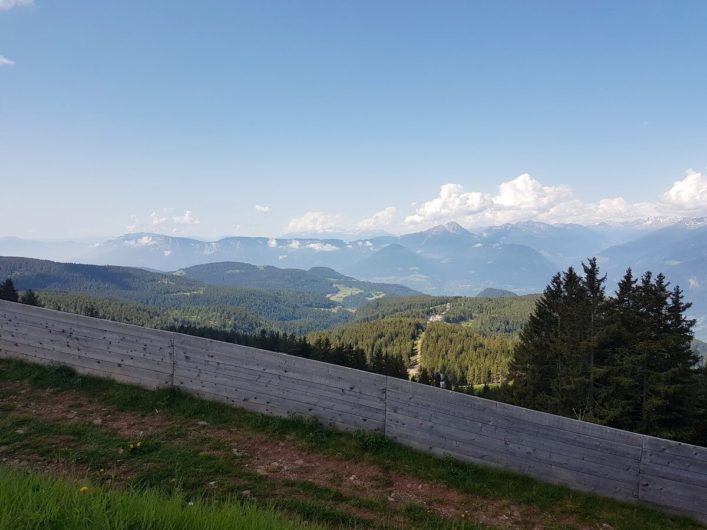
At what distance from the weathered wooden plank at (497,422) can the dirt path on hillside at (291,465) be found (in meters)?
1.06

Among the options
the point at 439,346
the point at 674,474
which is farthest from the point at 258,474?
the point at 439,346

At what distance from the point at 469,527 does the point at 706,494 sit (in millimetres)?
3654

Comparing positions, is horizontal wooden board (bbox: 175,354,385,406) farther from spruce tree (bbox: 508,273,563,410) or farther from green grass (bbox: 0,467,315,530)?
spruce tree (bbox: 508,273,563,410)

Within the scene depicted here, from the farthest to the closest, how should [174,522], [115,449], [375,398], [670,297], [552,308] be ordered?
[552,308], [670,297], [375,398], [115,449], [174,522]

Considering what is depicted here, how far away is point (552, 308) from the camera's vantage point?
3145cm

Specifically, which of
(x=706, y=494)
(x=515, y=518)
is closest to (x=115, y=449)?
(x=515, y=518)

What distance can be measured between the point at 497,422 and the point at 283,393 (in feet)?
11.9

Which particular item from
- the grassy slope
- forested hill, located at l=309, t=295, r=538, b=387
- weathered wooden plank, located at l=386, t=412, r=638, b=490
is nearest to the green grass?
the grassy slope

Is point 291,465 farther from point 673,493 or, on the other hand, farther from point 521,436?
point 673,493

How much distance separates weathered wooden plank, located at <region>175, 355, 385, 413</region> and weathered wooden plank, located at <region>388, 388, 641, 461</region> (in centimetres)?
29

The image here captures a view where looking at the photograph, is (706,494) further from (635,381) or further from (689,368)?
(689,368)

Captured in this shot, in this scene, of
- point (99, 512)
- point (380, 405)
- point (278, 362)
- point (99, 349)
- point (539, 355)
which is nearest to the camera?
point (99, 512)

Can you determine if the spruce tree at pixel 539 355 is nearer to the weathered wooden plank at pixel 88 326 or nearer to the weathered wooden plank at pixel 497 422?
the weathered wooden plank at pixel 497 422

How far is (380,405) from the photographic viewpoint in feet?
22.8
